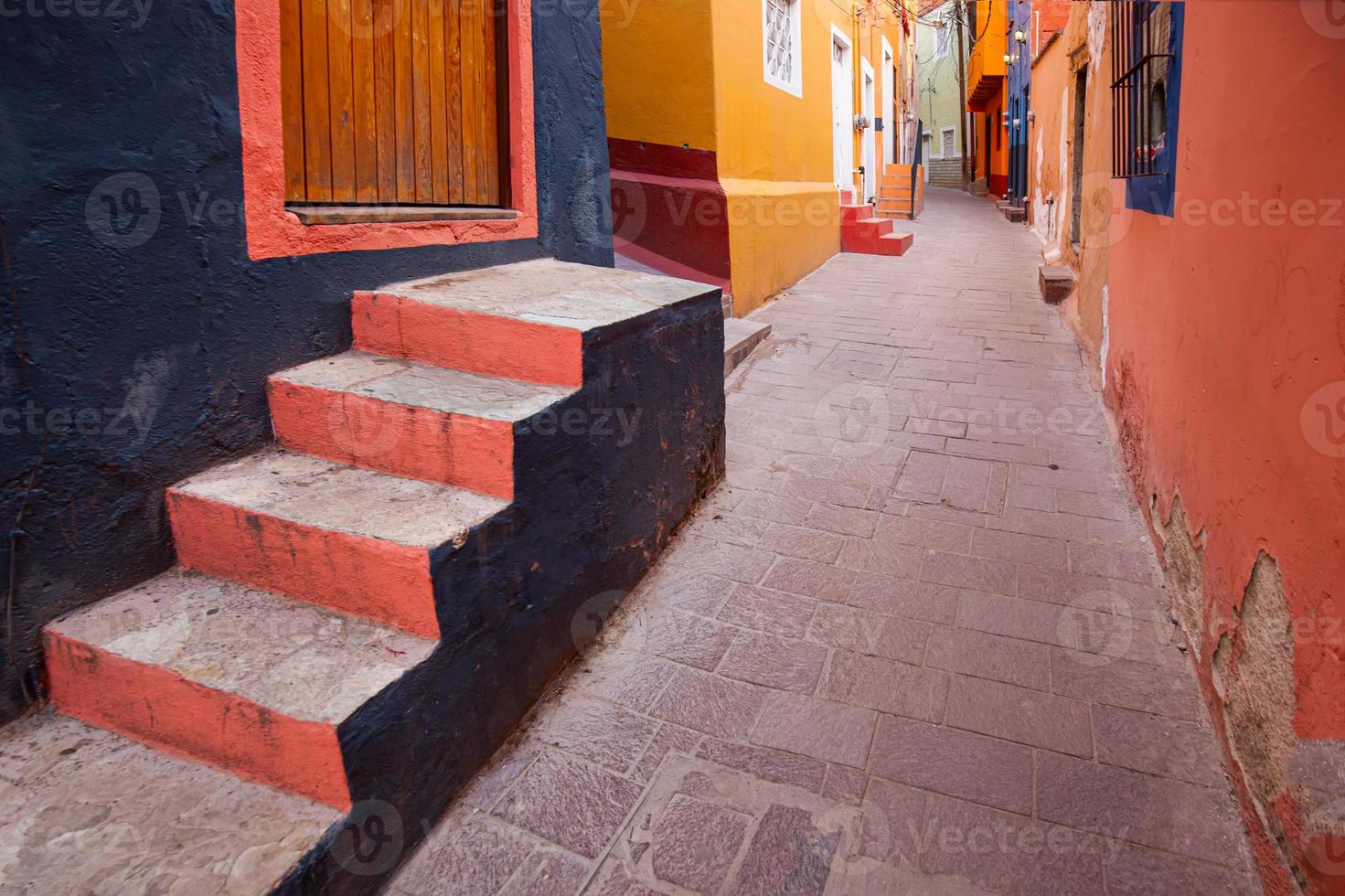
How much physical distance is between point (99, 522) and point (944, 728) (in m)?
2.52

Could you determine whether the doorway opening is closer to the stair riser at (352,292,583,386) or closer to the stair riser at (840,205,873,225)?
the stair riser at (840,205,873,225)

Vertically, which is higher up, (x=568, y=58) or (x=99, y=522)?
(x=568, y=58)

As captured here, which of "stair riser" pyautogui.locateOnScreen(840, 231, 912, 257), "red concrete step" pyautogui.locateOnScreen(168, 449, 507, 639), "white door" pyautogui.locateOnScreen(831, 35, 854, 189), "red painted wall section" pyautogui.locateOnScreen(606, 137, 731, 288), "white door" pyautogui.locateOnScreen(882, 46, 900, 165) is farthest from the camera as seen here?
"white door" pyautogui.locateOnScreen(882, 46, 900, 165)

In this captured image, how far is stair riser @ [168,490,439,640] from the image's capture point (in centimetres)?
230

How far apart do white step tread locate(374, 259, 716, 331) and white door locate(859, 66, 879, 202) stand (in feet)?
38.1

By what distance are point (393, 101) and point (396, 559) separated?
6.84ft

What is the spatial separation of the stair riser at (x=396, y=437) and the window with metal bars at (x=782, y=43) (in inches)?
259

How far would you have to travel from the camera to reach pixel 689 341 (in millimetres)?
3824

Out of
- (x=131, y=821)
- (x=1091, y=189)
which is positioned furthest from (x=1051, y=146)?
(x=131, y=821)

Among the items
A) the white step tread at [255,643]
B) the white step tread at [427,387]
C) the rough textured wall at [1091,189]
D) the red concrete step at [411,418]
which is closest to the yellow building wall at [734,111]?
the rough textured wall at [1091,189]

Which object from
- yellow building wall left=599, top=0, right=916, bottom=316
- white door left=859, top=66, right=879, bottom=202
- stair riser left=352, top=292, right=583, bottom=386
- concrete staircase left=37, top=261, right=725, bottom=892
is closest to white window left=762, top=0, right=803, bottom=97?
yellow building wall left=599, top=0, right=916, bottom=316

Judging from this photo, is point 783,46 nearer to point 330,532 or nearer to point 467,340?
point 467,340

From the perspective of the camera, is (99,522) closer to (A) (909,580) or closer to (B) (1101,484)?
(A) (909,580)

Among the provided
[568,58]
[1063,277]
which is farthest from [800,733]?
[1063,277]
